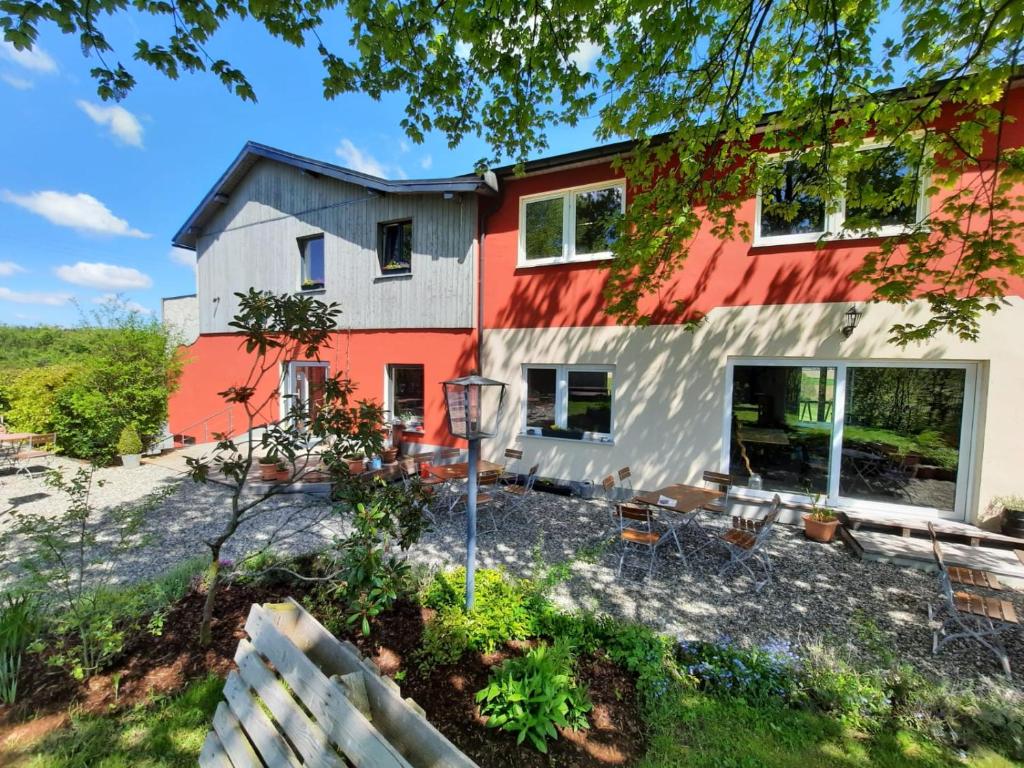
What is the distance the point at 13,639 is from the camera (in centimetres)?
304

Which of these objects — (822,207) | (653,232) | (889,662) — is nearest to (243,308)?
(653,232)

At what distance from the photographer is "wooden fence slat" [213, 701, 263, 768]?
2.10 meters

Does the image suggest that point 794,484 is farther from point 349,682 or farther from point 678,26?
point 349,682

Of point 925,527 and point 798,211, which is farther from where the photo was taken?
point 798,211

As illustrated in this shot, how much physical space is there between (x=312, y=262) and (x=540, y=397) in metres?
8.41

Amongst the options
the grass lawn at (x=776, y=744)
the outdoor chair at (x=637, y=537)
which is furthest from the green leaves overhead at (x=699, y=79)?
the grass lawn at (x=776, y=744)

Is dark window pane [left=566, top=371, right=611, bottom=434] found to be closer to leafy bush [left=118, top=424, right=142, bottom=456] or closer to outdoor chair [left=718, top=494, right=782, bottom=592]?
outdoor chair [left=718, top=494, right=782, bottom=592]

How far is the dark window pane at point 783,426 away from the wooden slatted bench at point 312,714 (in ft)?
24.3

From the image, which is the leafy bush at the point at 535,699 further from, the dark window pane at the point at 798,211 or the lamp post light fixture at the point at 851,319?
the dark window pane at the point at 798,211

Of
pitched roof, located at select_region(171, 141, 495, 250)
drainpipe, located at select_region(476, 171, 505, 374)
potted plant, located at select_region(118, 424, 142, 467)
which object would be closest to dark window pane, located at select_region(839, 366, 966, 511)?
drainpipe, located at select_region(476, 171, 505, 374)

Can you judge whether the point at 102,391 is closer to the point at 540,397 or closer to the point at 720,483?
the point at 540,397

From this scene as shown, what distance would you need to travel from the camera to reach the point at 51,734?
257cm

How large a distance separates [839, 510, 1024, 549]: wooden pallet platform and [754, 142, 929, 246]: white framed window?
436 centimetres

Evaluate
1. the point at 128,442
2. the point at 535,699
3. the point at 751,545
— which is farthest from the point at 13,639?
the point at 128,442
